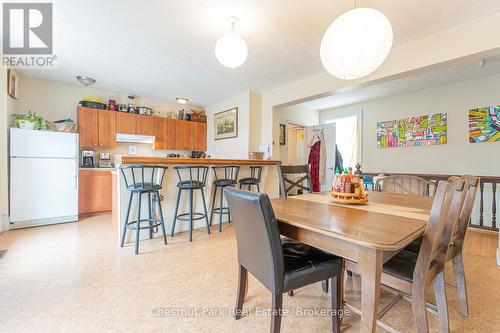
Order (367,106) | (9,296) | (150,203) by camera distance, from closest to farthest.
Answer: (9,296) < (150,203) < (367,106)

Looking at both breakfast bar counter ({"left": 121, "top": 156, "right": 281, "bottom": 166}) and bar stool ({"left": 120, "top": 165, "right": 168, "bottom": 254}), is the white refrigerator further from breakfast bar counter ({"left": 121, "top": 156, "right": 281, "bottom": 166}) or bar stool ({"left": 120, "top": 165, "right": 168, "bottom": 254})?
breakfast bar counter ({"left": 121, "top": 156, "right": 281, "bottom": 166})

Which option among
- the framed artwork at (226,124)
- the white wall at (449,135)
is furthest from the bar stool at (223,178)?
the white wall at (449,135)

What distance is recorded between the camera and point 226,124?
199 inches

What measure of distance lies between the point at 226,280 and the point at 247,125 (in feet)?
10.3

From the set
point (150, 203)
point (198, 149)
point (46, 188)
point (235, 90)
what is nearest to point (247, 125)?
point (235, 90)

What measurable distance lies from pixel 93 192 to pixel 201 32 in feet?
11.4

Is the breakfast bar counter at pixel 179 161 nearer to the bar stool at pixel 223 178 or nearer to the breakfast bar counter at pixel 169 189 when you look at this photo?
the breakfast bar counter at pixel 169 189

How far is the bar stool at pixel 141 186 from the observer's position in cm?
248

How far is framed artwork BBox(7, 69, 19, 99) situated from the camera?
3181 millimetres

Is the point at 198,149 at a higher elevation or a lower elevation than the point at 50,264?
higher

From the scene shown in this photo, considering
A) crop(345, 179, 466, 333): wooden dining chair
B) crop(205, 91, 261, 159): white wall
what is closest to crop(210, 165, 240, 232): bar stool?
crop(205, 91, 261, 159): white wall

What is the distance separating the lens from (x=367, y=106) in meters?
4.97

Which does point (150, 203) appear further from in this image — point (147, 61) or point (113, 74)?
point (113, 74)

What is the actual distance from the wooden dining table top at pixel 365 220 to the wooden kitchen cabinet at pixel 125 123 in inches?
162
